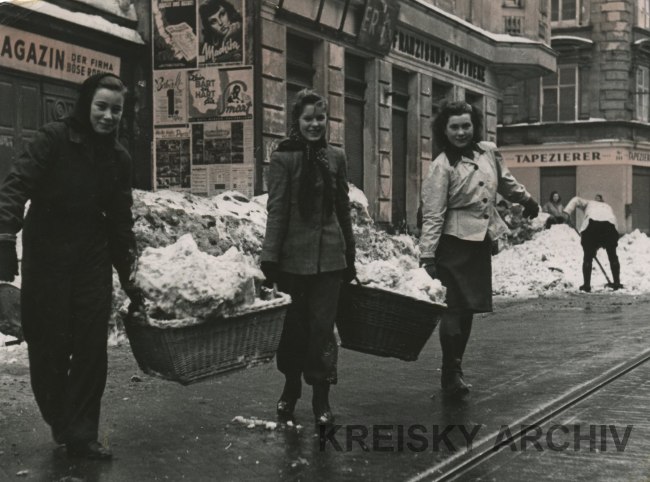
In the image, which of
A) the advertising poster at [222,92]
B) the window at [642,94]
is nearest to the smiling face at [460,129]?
the advertising poster at [222,92]

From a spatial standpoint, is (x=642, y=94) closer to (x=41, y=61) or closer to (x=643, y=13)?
(x=643, y=13)

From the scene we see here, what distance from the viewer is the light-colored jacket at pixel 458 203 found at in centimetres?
665

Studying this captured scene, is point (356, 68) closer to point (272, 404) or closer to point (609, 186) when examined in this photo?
point (272, 404)

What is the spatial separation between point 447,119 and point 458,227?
70cm

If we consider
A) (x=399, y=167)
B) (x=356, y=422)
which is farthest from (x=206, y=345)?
(x=399, y=167)

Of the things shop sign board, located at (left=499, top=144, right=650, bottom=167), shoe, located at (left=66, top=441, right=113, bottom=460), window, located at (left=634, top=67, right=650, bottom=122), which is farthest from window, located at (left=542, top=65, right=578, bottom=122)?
shoe, located at (left=66, top=441, right=113, bottom=460)

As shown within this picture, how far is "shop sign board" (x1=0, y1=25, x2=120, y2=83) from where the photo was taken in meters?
13.0

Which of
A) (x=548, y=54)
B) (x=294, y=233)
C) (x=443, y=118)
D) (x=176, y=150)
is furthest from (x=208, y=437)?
(x=548, y=54)

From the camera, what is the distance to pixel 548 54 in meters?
27.0

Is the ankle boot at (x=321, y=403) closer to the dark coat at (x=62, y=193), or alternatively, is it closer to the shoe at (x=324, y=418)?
the shoe at (x=324, y=418)

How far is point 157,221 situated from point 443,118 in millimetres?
6096

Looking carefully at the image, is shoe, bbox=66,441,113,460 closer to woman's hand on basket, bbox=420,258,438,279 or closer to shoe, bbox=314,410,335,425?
shoe, bbox=314,410,335,425

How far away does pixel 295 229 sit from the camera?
5.71 meters

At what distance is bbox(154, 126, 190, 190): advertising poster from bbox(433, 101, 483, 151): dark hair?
10.00 metres
